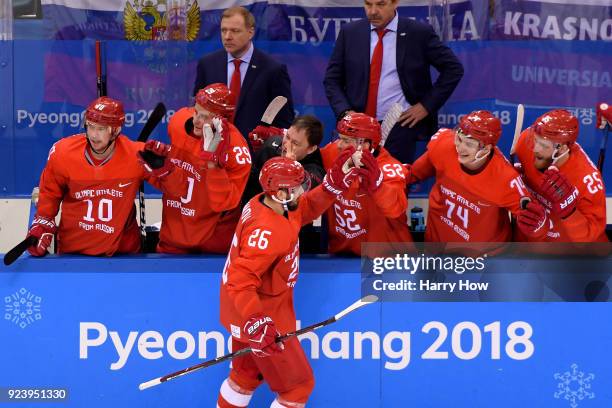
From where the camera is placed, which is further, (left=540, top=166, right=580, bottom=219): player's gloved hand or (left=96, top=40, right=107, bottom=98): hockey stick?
(left=96, top=40, right=107, bottom=98): hockey stick

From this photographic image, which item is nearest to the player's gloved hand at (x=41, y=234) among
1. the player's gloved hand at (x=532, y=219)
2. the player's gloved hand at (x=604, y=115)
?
the player's gloved hand at (x=532, y=219)

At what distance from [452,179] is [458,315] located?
1.98ft

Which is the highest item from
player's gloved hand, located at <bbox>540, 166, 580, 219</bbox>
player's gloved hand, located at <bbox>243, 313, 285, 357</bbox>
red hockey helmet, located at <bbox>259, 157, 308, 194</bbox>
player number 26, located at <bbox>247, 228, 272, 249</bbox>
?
red hockey helmet, located at <bbox>259, 157, 308, 194</bbox>

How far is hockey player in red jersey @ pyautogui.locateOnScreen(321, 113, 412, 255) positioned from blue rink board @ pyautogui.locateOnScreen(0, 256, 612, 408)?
255 millimetres

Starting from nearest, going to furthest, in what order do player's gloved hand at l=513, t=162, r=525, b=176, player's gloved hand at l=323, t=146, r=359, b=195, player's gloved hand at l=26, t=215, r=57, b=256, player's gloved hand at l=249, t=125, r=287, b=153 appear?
player's gloved hand at l=323, t=146, r=359, b=195 < player's gloved hand at l=26, t=215, r=57, b=256 < player's gloved hand at l=513, t=162, r=525, b=176 < player's gloved hand at l=249, t=125, r=287, b=153

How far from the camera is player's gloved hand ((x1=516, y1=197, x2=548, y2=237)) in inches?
189

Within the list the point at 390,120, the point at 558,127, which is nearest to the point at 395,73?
the point at 390,120

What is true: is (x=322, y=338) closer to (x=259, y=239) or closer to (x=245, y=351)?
(x=245, y=351)

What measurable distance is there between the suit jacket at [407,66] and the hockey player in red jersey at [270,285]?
134 centimetres

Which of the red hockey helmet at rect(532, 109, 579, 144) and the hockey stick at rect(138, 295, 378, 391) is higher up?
the red hockey helmet at rect(532, 109, 579, 144)

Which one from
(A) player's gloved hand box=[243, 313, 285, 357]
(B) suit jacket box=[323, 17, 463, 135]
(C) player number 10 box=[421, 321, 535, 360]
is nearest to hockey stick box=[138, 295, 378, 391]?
(A) player's gloved hand box=[243, 313, 285, 357]

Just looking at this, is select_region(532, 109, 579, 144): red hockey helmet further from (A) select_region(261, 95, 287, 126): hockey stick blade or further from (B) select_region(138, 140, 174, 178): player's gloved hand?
(B) select_region(138, 140, 174, 178): player's gloved hand

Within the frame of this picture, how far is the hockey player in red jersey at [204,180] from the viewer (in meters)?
4.97

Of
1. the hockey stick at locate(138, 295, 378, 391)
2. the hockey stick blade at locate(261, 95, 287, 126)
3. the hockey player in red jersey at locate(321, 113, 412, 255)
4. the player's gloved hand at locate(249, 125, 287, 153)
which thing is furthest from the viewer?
the hockey stick blade at locate(261, 95, 287, 126)
